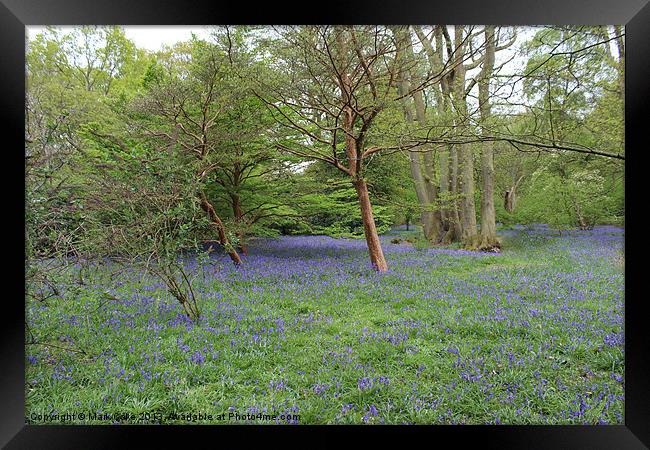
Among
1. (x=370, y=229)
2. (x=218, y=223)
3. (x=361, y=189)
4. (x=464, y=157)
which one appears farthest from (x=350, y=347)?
(x=464, y=157)

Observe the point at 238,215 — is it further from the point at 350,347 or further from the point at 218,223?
the point at 350,347

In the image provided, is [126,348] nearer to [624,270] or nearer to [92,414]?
[92,414]

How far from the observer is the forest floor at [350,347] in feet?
5.51

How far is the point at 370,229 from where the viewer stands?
330 centimetres

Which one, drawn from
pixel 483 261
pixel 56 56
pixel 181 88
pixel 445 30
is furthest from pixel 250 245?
pixel 445 30

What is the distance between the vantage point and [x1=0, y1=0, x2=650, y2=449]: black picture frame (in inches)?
66.1

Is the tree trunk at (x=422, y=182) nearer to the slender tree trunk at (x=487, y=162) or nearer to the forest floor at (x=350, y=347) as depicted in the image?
the slender tree trunk at (x=487, y=162)

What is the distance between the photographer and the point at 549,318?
2.14m

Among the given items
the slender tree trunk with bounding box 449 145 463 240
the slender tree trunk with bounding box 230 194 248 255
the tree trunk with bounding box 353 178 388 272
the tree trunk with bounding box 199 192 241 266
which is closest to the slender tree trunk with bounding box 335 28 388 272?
the tree trunk with bounding box 353 178 388 272
